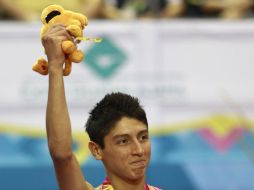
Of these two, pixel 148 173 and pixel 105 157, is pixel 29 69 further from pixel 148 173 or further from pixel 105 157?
pixel 105 157

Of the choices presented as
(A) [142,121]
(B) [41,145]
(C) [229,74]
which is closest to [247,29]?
(C) [229,74]

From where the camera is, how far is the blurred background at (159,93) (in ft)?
27.8

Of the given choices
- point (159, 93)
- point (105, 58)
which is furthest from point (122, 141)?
point (105, 58)

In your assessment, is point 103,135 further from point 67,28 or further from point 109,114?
point 67,28

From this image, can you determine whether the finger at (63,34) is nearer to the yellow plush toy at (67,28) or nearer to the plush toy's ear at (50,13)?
the yellow plush toy at (67,28)

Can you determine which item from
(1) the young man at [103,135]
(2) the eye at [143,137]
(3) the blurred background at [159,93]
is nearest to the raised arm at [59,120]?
(1) the young man at [103,135]

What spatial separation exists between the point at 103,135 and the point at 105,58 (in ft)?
15.3

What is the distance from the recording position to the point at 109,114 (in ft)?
13.3

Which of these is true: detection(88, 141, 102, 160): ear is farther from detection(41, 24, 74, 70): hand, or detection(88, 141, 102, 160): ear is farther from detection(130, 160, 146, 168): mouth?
detection(41, 24, 74, 70): hand

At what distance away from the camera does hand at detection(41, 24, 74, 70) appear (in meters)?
3.70

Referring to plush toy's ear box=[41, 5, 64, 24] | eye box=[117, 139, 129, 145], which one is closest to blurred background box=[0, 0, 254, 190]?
eye box=[117, 139, 129, 145]

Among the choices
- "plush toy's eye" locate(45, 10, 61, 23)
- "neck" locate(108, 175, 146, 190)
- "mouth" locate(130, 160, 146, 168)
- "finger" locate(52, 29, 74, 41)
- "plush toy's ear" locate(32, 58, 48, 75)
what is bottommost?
"neck" locate(108, 175, 146, 190)

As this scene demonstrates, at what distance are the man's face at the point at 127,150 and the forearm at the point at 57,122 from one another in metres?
0.35

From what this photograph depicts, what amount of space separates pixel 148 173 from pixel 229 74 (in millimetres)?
1244
